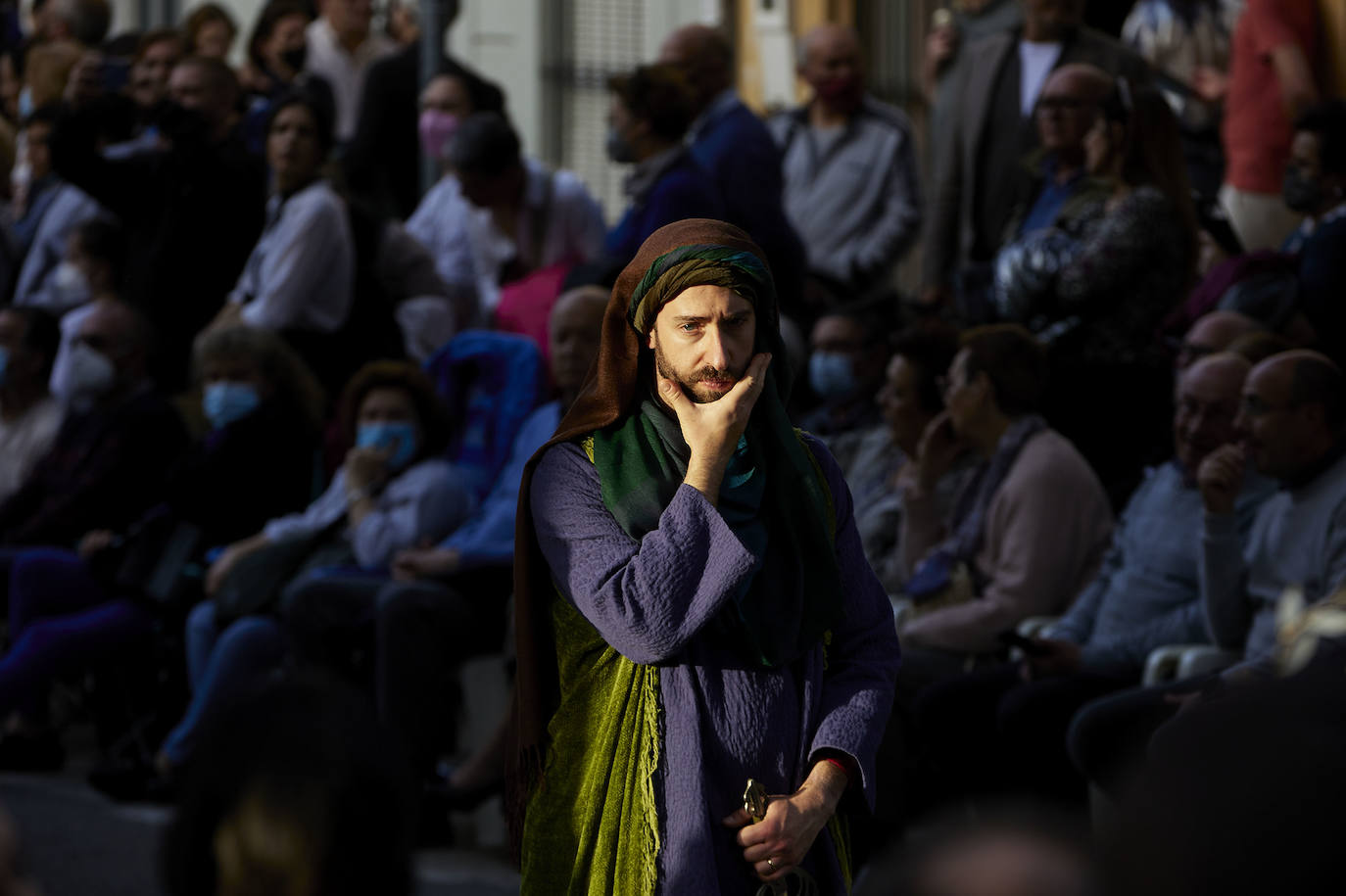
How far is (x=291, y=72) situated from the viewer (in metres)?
11.8

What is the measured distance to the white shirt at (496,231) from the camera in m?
8.95

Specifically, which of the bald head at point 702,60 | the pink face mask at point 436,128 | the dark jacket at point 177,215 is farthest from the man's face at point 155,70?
the bald head at point 702,60

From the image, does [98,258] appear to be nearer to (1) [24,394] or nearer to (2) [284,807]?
(1) [24,394]

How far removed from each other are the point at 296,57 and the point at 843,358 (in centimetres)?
484

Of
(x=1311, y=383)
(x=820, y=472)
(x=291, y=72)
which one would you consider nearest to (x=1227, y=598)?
(x=1311, y=383)

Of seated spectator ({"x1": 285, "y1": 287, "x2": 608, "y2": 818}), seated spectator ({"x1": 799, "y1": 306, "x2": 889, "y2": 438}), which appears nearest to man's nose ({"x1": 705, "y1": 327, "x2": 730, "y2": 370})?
seated spectator ({"x1": 285, "y1": 287, "x2": 608, "y2": 818})

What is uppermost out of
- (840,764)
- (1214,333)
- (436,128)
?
(436,128)

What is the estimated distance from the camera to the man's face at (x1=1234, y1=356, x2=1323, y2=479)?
5.39 meters

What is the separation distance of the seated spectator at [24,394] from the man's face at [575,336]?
11.4 ft

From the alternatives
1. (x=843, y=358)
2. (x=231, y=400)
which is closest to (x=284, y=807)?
(x=843, y=358)

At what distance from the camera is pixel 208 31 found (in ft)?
38.3

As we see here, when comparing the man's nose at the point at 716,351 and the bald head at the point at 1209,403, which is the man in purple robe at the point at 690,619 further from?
the bald head at the point at 1209,403

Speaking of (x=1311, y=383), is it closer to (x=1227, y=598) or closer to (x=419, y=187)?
(x=1227, y=598)

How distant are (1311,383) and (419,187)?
21.6ft
